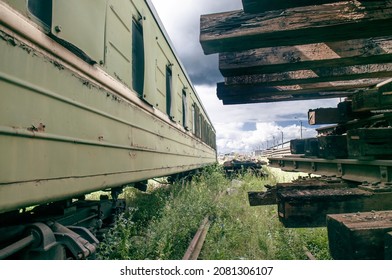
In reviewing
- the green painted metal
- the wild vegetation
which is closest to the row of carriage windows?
the green painted metal

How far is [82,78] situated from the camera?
2.11m

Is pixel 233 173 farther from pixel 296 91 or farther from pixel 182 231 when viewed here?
pixel 296 91

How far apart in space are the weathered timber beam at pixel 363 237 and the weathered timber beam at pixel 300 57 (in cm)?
150

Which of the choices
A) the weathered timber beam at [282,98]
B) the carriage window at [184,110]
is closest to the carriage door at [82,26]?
the weathered timber beam at [282,98]

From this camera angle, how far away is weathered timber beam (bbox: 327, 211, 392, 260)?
3.53 feet

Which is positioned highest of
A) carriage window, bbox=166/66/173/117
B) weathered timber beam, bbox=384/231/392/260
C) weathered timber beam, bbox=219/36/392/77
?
carriage window, bbox=166/66/173/117

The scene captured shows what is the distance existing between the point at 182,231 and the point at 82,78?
3104 millimetres

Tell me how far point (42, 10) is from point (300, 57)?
2.04 meters

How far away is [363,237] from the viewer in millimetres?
1077

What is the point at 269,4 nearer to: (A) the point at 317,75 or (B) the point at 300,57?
(B) the point at 300,57

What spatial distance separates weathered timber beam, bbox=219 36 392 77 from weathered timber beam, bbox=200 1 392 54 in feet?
1.28

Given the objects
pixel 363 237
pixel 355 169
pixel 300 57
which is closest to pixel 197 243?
pixel 355 169

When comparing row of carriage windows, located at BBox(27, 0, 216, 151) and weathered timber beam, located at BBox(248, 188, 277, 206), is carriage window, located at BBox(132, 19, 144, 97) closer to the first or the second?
row of carriage windows, located at BBox(27, 0, 216, 151)
